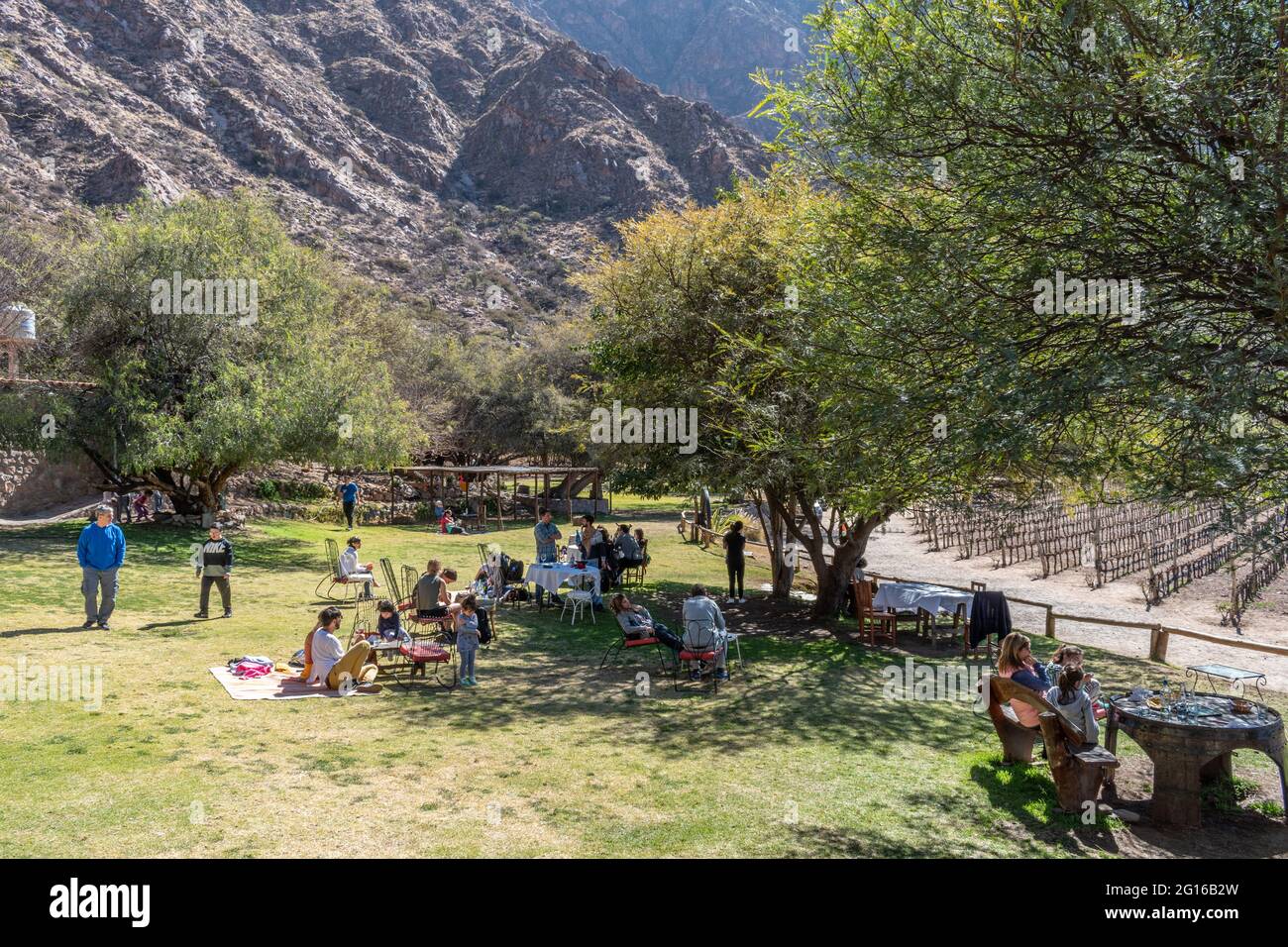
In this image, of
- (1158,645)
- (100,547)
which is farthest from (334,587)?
(1158,645)

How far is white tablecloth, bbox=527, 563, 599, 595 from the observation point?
15617 millimetres

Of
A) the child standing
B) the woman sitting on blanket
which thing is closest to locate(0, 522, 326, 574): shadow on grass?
the woman sitting on blanket

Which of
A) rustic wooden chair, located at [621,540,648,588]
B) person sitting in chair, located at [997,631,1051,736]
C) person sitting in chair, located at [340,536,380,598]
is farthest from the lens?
rustic wooden chair, located at [621,540,648,588]

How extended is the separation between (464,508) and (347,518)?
7042 mm

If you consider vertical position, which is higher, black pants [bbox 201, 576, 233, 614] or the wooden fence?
black pants [bbox 201, 576, 233, 614]

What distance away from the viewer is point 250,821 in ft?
19.1

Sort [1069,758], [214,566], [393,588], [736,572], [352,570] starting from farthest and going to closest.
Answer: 1. [736,572]
2. [352,570]
3. [393,588]
4. [214,566]
5. [1069,758]

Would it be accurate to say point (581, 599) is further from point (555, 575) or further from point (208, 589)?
point (208, 589)

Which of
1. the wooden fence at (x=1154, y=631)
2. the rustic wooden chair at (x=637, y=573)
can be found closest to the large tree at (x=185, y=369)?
the rustic wooden chair at (x=637, y=573)

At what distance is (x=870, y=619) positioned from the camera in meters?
14.5

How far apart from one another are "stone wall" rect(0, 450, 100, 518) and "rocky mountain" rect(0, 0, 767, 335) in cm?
3204

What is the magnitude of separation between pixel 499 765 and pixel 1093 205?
6673 millimetres

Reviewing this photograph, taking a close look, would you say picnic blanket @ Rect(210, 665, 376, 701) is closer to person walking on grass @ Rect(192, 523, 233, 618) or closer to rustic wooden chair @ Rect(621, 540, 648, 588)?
person walking on grass @ Rect(192, 523, 233, 618)

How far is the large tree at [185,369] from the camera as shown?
19.7 metres
